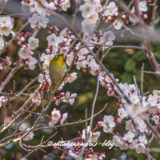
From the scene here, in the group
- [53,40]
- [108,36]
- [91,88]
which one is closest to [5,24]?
[53,40]

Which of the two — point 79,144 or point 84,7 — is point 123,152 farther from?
point 84,7

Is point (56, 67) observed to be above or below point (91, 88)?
above

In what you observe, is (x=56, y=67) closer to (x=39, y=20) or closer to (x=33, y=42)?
(x=33, y=42)

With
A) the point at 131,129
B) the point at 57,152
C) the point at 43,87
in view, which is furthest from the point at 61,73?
the point at 57,152

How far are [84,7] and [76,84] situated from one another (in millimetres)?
1623

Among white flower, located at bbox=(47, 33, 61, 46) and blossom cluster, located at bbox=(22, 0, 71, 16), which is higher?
blossom cluster, located at bbox=(22, 0, 71, 16)

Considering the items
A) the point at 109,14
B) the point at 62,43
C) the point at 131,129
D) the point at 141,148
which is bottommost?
the point at 141,148

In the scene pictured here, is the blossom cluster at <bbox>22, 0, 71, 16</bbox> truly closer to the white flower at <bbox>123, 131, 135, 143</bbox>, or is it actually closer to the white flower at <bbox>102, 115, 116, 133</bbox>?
the white flower at <bbox>102, 115, 116, 133</bbox>

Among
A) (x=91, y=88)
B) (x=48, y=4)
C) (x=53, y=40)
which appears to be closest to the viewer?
(x=48, y=4)

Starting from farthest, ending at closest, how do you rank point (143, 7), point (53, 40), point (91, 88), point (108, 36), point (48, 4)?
point (91, 88), point (143, 7), point (53, 40), point (48, 4), point (108, 36)

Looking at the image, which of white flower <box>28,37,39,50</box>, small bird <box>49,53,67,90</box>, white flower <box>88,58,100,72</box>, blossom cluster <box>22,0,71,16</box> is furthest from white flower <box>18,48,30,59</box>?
white flower <box>88,58,100,72</box>

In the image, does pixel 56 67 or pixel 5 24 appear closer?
pixel 5 24

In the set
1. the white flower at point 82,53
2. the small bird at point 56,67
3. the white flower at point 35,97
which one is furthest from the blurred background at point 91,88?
the white flower at point 35,97

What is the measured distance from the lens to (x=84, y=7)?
230 cm
